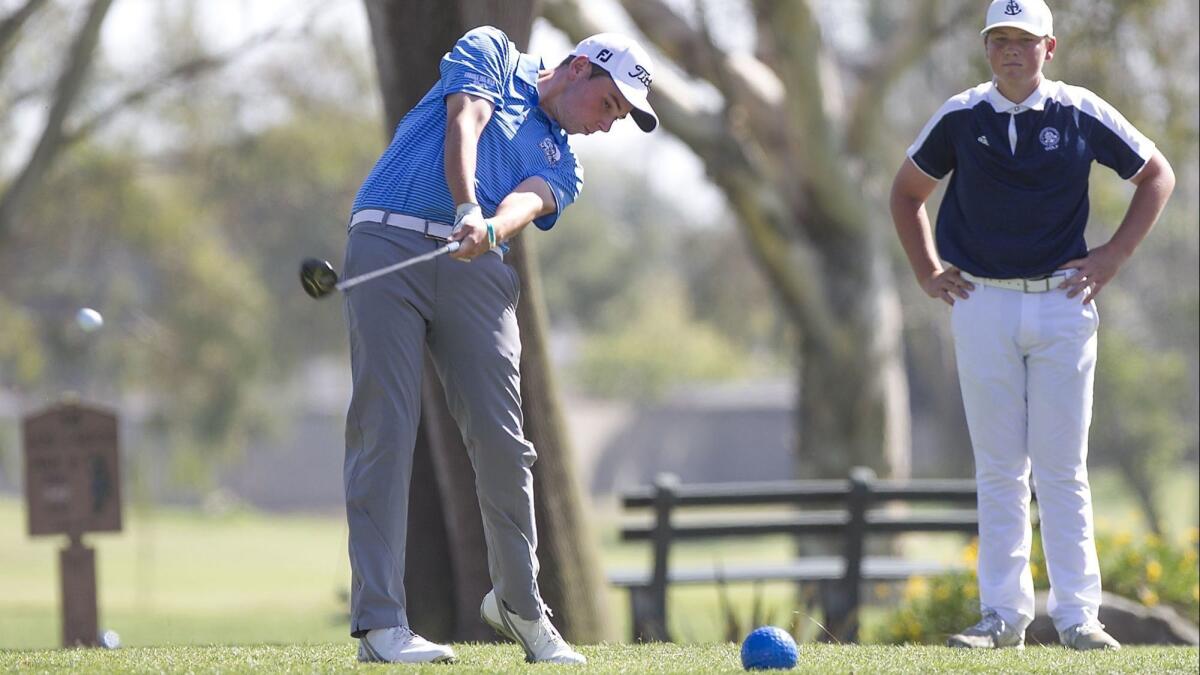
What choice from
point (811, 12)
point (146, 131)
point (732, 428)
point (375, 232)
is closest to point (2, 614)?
point (146, 131)

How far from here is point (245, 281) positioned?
32.2 meters

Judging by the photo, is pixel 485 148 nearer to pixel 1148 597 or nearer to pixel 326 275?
pixel 326 275

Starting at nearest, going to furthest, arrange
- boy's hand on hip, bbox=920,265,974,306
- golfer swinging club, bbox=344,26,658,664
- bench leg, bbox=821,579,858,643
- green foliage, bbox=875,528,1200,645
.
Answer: golfer swinging club, bbox=344,26,658,664 → boy's hand on hip, bbox=920,265,974,306 → green foliage, bbox=875,528,1200,645 → bench leg, bbox=821,579,858,643

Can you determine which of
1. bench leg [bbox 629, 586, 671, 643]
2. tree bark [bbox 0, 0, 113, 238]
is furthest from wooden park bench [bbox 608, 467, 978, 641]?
tree bark [bbox 0, 0, 113, 238]

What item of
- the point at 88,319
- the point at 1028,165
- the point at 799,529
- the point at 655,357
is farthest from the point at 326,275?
the point at 655,357

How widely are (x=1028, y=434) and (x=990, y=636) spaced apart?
755 mm

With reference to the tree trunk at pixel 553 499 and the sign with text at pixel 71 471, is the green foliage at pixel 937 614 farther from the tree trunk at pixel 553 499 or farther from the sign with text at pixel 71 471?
the sign with text at pixel 71 471

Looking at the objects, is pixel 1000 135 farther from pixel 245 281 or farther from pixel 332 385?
pixel 332 385

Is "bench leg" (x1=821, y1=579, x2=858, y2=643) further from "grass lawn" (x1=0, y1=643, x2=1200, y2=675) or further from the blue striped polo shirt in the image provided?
the blue striped polo shirt

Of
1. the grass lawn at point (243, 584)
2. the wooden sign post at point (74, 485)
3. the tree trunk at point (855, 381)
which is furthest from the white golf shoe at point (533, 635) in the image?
the tree trunk at point (855, 381)

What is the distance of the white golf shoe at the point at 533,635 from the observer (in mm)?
5500

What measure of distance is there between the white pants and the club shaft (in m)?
2.22

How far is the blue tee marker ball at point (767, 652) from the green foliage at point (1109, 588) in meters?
3.86

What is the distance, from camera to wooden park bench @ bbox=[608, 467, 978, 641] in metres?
11.0
